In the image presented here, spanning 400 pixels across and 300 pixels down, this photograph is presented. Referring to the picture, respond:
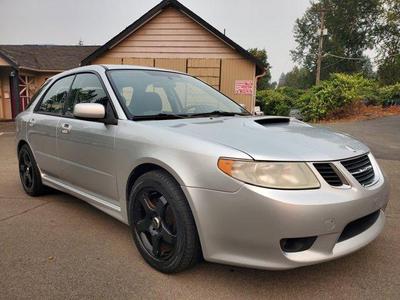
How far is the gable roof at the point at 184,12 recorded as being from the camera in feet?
42.9

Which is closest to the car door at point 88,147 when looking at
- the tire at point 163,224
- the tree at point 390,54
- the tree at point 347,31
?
the tire at point 163,224

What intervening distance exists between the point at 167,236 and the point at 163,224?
0.10 meters

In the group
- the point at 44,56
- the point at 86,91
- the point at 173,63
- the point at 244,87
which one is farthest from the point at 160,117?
the point at 44,56

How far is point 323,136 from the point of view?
286 centimetres

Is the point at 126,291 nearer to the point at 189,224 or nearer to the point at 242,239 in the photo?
the point at 189,224

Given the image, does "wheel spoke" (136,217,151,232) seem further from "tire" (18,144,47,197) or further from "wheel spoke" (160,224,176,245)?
"tire" (18,144,47,197)

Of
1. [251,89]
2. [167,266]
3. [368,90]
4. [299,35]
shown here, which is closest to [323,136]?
[167,266]

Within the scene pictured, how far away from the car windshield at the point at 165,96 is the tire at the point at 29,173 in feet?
6.02

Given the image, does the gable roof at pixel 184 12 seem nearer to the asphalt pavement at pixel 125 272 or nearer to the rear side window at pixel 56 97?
the rear side window at pixel 56 97

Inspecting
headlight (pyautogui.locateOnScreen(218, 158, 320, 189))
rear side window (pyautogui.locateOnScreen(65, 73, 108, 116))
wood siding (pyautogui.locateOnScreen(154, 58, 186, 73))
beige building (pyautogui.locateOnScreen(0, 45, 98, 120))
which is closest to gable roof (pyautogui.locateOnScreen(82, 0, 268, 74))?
wood siding (pyautogui.locateOnScreen(154, 58, 186, 73))

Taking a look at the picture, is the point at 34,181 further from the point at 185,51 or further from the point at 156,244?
the point at 185,51

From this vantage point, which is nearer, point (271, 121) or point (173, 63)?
point (271, 121)

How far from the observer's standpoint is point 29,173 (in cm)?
482

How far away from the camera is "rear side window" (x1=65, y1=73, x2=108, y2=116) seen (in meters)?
3.59
